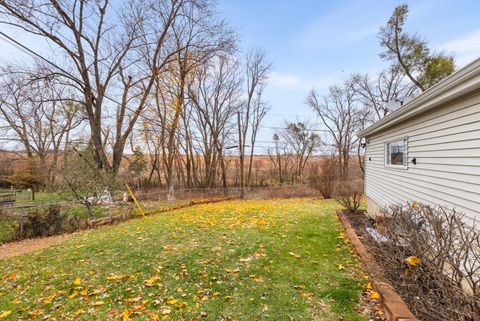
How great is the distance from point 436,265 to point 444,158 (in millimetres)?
1782

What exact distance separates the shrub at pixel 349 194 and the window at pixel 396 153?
202 cm

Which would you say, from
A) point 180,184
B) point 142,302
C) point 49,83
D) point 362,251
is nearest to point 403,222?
point 362,251

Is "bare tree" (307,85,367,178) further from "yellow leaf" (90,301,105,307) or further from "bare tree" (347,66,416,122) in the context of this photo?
"yellow leaf" (90,301,105,307)

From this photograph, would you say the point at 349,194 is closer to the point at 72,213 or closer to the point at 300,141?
the point at 72,213

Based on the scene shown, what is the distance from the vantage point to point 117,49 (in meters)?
13.2

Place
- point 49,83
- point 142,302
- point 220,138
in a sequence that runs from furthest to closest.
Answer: point 220,138 → point 49,83 → point 142,302

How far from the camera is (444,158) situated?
3.48 metres

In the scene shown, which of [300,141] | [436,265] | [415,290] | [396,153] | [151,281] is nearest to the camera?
[436,265]

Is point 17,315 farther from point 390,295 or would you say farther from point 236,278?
point 390,295

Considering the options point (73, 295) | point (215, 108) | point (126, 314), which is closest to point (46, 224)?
point (73, 295)

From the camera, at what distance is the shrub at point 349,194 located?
8.06m

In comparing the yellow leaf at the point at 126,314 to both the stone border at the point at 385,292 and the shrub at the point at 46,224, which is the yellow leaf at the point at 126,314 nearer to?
the stone border at the point at 385,292

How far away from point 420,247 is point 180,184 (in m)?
22.0

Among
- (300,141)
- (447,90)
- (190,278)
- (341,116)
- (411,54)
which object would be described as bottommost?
(190,278)
